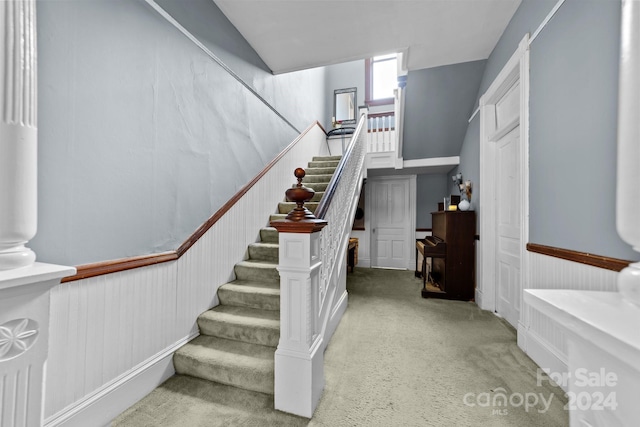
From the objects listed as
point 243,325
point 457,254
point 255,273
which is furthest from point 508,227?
point 243,325

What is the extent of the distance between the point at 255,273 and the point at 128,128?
1.48 meters

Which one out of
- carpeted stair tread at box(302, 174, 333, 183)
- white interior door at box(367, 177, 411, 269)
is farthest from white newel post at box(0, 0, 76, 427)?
white interior door at box(367, 177, 411, 269)

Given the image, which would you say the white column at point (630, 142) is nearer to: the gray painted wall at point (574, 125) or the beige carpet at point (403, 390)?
the gray painted wall at point (574, 125)

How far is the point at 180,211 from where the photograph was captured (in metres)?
1.90

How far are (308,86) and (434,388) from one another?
494 centimetres

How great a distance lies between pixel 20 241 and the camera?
0.75 meters

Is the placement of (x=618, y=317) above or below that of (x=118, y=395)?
above

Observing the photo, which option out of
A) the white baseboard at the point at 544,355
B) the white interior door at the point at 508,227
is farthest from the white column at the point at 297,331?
the white interior door at the point at 508,227

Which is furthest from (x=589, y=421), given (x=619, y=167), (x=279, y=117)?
(x=279, y=117)

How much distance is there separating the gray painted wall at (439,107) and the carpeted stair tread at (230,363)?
378 cm

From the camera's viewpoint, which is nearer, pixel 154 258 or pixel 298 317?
pixel 298 317

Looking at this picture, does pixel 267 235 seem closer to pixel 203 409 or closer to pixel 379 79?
pixel 203 409

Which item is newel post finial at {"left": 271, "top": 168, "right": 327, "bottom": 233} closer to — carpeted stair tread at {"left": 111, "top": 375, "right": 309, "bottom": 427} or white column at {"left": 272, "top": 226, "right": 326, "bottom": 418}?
white column at {"left": 272, "top": 226, "right": 326, "bottom": 418}

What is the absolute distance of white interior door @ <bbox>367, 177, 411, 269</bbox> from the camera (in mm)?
5547
